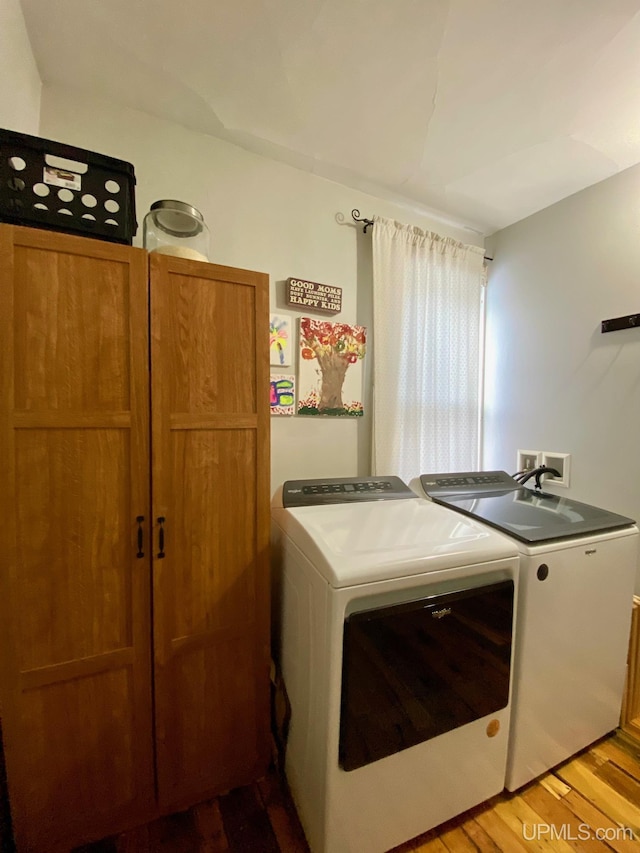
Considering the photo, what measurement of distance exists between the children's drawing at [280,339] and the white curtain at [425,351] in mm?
525

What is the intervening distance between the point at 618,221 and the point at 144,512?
102 inches

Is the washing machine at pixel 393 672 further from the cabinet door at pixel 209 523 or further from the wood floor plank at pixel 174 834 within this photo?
the wood floor plank at pixel 174 834

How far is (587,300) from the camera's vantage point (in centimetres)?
183

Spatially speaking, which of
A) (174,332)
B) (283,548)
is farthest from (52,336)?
(283,548)

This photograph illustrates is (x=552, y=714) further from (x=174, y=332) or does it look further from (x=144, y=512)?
(x=174, y=332)

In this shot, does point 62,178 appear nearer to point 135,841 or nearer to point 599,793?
point 135,841

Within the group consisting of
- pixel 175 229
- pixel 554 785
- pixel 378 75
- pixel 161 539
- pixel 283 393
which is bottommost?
pixel 554 785

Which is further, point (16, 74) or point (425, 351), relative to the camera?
point (425, 351)

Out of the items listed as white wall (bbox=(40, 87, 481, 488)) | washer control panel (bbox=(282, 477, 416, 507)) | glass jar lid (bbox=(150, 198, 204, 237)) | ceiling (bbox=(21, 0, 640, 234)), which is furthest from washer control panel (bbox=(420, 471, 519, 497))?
ceiling (bbox=(21, 0, 640, 234))

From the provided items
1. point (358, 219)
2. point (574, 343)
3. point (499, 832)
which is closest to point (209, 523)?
point (499, 832)

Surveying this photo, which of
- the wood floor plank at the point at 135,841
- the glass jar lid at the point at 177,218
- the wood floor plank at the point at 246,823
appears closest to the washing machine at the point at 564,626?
the wood floor plank at the point at 246,823

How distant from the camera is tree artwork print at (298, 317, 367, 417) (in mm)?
1760

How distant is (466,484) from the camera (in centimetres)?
168

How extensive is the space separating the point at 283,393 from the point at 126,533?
3.16ft
